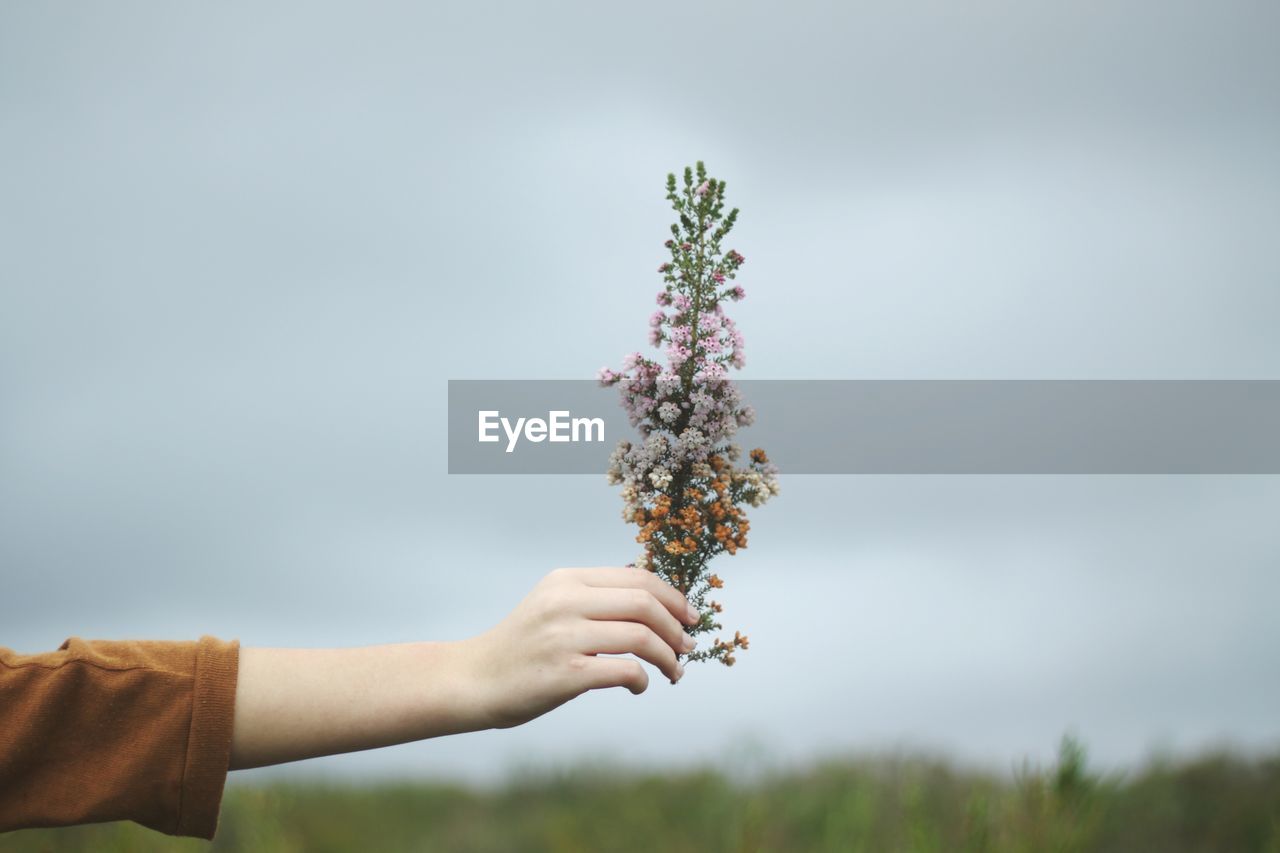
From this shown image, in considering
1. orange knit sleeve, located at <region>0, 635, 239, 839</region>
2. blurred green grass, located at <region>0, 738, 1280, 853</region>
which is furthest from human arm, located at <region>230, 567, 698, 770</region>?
blurred green grass, located at <region>0, 738, 1280, 853</region>

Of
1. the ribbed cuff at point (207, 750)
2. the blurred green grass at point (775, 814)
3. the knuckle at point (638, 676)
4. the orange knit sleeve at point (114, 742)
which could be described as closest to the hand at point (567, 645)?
the knuckle at point (638, 676)

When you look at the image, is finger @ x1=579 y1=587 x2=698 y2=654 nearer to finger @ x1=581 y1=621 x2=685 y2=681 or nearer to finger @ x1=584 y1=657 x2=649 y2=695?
finger @ x1=581 y1=621 x2=685 y2=681

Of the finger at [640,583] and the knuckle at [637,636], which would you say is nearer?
the knuckle at [637,636]

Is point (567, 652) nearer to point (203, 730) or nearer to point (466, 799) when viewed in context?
point (203, 730)

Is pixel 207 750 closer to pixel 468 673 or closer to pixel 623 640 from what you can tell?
pixel 468 673

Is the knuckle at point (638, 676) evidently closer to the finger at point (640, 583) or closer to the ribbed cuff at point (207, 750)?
the finger at point (640, 583)

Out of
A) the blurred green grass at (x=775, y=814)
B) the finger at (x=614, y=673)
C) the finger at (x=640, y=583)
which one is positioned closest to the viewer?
the finger at (x=614, y=673)
